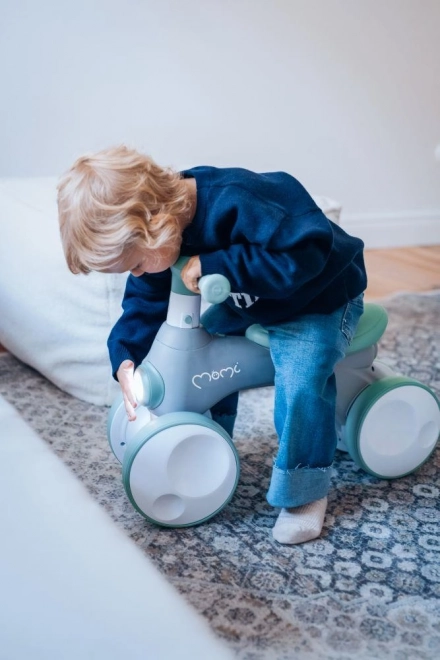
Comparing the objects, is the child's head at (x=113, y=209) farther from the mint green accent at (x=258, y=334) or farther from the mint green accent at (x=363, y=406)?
the mint green accent at (x=363, y=406)

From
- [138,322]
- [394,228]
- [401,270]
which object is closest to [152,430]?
[138,322]

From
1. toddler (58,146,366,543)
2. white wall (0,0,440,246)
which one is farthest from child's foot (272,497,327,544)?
white wall (0,0,440,246)

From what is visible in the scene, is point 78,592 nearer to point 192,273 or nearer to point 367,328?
point 192,273

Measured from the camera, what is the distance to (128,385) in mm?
1108

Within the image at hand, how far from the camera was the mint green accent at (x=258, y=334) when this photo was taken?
1115 mm

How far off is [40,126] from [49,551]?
1.72m

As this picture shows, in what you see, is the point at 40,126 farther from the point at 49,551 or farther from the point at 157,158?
the point at 49,551

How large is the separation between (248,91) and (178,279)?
1.57 meters

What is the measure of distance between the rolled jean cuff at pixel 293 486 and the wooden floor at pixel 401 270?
1130mm

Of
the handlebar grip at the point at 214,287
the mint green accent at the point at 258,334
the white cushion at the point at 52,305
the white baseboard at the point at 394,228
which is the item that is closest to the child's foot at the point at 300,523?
the mint green accent at the point at 258,334

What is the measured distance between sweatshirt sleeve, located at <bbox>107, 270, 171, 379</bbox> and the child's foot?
33 cm

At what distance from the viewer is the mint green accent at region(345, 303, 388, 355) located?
1178 mm

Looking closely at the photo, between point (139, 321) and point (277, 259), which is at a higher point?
point (277, 259)

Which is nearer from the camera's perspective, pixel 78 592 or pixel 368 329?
pixel 78 592
